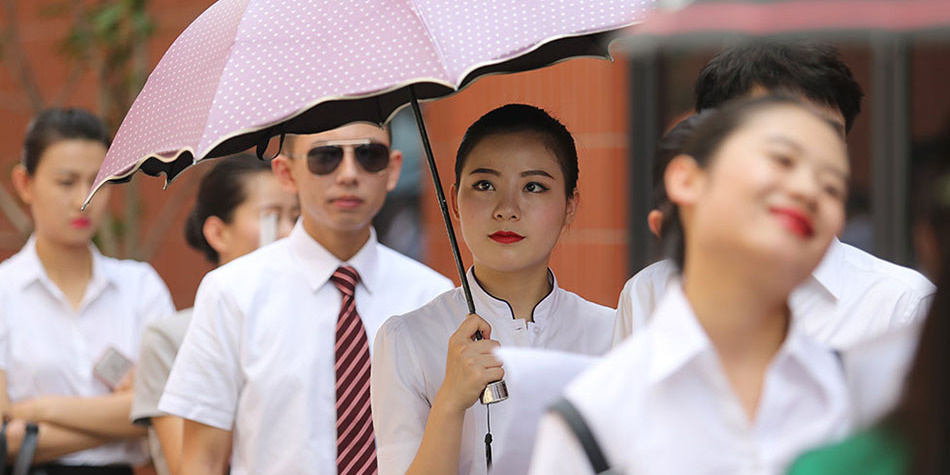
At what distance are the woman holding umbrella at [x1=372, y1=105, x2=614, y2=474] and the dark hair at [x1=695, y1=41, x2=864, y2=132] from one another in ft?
1.31

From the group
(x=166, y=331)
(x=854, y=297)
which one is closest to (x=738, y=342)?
(x=854, y=297)

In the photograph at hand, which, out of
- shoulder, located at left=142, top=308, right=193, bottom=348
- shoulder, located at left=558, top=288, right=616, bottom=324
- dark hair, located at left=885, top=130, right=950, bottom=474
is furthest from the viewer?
shoulder, located at left=142, top=308, right=193, bottom=348

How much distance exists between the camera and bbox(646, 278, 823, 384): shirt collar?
5.65 feet

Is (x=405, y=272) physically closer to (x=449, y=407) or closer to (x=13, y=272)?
(x=449, y=407)

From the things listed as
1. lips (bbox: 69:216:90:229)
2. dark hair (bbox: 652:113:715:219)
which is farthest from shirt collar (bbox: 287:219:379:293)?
dark hair (bbox: 652:113:715:219)

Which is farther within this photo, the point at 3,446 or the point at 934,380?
the point at 3,446

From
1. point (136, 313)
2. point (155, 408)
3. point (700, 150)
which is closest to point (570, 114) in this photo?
point (136, 313)

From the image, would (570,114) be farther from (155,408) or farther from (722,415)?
(722,415)

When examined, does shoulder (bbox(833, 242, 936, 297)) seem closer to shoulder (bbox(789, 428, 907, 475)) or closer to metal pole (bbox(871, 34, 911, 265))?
shoulder (bbox(789, 428, 907, 475))

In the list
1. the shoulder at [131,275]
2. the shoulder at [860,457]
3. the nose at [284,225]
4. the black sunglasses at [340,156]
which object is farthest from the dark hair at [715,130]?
the shoulder at [131,275]

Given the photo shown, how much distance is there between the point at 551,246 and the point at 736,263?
1133mm

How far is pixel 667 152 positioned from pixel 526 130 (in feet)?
2.27

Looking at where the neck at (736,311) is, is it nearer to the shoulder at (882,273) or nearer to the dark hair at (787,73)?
the shoulder at (882,273)

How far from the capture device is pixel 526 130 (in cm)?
283
